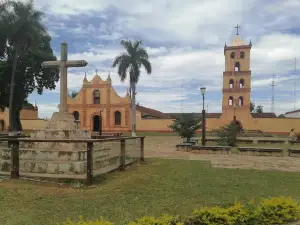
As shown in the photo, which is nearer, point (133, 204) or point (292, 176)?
point (133, 204)

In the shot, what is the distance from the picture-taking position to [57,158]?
7.44 metres

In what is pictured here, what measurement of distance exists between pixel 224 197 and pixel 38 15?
882 inches

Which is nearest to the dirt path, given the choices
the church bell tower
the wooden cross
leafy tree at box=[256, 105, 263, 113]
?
the wooden cross

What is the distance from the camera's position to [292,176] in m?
7.93

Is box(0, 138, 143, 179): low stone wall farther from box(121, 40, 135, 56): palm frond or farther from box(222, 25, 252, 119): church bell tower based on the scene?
box(222, 25, 252, 119): church bell tower

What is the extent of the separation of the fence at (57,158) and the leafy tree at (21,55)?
16903 mm

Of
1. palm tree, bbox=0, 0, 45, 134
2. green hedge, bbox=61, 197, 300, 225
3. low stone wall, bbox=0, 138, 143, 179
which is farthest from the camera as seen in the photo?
palm tree, bbox=0, 0, 45, 134

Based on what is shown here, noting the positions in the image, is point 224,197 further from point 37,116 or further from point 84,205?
point 37,116

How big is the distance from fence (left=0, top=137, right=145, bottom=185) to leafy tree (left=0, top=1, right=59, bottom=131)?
1690 centimetres

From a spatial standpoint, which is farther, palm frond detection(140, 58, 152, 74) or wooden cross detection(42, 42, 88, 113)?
palm frond detection(140, 58, 152, 74)

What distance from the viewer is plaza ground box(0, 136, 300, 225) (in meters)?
4.48

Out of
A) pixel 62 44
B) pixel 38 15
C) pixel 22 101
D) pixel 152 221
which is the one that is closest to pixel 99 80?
pixel 22 101

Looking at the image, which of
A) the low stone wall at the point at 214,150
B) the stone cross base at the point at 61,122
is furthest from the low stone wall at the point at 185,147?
the stone cross base at the point at 61,122

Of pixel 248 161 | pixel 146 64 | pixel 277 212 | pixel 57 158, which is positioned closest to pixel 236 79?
pixel 146 64
